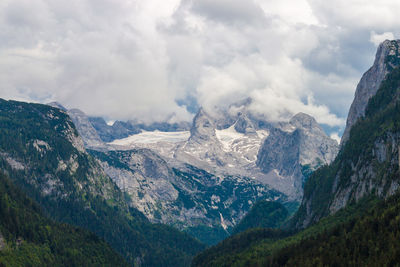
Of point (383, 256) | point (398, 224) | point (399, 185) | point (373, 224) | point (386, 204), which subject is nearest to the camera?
point (383, 256)

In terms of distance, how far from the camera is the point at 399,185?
194 meters

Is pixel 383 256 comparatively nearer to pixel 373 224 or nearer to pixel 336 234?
pixel 373 224

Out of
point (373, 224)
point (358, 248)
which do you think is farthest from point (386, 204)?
point (358, 248)

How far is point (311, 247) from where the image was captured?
193m

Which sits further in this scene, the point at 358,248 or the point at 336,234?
the point at 336,234

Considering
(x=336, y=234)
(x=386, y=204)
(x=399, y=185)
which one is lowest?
(x=336, y=234)

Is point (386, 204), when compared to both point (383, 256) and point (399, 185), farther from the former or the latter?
point (383, 256)

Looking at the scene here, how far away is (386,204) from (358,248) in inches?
1139

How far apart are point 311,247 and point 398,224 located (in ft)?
143

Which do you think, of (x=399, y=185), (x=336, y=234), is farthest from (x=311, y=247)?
(x=399, y=185)

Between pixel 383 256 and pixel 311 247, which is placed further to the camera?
pixel 311 247

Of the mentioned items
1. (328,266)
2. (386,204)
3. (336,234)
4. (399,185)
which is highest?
(399,185)

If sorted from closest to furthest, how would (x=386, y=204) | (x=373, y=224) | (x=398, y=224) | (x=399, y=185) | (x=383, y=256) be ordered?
(x=383, y=256) < (x=398, y=224) < (x=373, y=224) < (x=386, y=204) < (x=399, y=185)

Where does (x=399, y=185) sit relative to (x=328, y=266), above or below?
→ above
